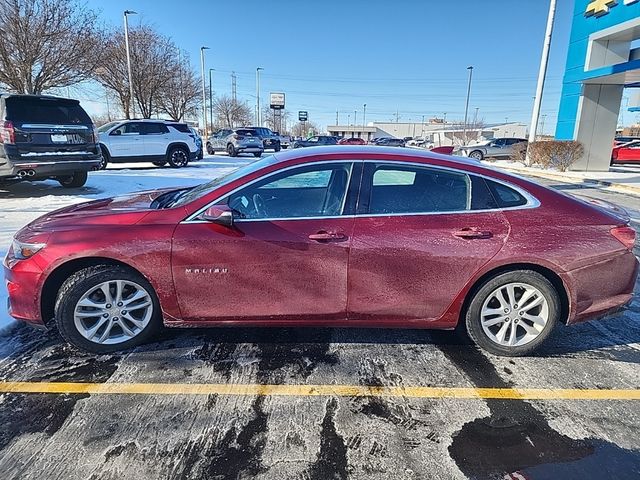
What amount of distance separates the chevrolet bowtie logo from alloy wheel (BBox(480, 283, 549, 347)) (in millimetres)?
19770

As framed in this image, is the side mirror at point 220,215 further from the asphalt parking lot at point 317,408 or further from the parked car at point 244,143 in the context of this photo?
the parked car at point 244,143

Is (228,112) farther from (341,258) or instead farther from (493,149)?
(341,258)

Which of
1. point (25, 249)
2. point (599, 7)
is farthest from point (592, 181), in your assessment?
point (25, 249)

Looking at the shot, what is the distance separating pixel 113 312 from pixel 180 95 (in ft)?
122

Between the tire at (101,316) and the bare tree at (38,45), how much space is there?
52.4 ft

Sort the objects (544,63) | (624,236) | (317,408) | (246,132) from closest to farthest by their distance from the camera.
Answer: (317,408), (624,236), (544,63), (246,132)

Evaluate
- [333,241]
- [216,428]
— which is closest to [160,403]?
[216,428]

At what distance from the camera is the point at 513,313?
3127 millimetres

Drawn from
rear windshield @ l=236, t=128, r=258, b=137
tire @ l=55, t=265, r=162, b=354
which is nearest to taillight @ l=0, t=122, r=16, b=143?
tire @ l=55, t=265, r=162, b=354

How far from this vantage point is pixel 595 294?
10.2ft

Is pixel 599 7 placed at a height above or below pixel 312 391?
above

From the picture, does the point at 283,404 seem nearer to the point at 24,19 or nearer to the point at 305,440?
the point at 305,440

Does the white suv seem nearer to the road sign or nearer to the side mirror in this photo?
the side mirror

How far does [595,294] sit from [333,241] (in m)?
2.08
